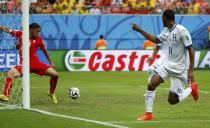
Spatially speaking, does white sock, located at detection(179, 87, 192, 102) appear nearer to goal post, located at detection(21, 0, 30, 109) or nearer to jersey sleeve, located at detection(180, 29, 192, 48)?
jersey sleeve, located at detection(180, 29, 192, 48)

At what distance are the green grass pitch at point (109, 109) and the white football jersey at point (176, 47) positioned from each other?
1048mm

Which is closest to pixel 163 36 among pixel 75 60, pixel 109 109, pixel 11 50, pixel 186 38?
pixel 186 38

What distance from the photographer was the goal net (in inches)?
674

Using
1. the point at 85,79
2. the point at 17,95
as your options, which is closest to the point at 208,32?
the point at 85,79

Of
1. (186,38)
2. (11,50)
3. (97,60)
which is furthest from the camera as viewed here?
(97,60)

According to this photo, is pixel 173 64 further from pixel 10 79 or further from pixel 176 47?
pixel 10 79

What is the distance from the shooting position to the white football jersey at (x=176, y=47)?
539 inches

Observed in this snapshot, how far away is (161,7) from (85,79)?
52.8 ft

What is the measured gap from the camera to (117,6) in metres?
42.8

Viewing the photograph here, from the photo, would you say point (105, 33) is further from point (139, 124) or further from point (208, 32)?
point (139, 124)

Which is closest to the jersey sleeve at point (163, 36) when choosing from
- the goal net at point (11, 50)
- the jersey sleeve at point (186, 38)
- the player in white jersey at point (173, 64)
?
the player in white jersey at point (173, 64)

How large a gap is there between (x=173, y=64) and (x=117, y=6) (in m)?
29.1

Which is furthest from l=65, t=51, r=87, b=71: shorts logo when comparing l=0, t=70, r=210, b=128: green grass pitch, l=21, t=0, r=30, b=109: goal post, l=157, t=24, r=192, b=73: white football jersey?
l=157, t=24, r=192, b=73: white football jersey

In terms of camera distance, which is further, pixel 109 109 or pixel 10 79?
pixel 10 79
